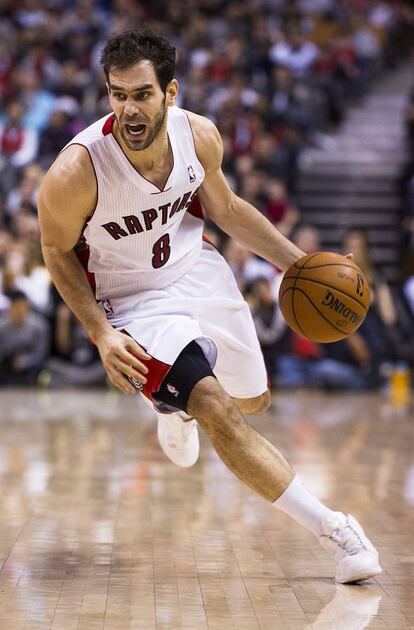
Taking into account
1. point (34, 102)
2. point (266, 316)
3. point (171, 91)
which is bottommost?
point (266, 316)

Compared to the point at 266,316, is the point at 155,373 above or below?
above

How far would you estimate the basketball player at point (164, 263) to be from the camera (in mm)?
3834

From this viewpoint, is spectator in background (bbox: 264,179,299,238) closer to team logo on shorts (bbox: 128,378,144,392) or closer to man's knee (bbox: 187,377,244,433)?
team logo on shorts (bbox: 128,378,144,392)

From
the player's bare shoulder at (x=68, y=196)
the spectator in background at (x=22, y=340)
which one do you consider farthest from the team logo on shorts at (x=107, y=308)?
the spectator in background at (x=22, y=340)

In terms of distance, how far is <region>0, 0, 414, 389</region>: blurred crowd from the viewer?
11.1m

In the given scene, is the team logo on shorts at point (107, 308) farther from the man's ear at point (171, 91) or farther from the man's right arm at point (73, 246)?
the man's ear at point (171, 91)

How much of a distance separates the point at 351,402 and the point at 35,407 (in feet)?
9.47

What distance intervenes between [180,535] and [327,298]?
1193 millimetres

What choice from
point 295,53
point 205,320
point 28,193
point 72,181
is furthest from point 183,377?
point 295,53

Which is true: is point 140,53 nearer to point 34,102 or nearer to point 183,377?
point 183,377

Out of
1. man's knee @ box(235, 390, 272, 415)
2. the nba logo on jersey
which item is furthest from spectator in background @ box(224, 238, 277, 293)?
the nba logo on jersey

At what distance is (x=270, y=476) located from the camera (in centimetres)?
384

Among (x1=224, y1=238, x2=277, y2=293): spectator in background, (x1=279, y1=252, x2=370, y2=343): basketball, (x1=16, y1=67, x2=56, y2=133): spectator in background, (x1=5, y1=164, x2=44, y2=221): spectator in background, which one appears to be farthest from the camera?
(x1=16, y1=67, x2=56, y2=133): spectator in background

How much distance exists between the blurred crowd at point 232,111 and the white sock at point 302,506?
6649mm
